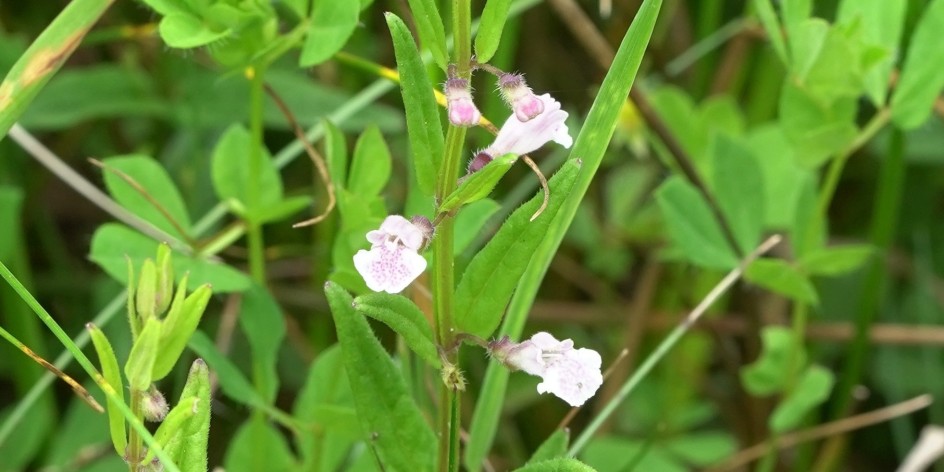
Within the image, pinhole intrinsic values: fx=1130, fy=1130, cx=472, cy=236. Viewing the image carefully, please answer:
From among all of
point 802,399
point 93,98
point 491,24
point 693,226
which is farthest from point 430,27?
point 93,98

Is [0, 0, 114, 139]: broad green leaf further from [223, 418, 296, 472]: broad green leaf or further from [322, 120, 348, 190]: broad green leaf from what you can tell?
[223, 418, 296, 472]: broad green leaf

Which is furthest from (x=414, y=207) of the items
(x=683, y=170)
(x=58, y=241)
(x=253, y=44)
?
(x=58, y=241)

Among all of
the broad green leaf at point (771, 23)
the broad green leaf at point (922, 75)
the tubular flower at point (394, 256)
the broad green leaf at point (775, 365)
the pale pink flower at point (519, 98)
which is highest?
the pale pink flower at point (519, 98)

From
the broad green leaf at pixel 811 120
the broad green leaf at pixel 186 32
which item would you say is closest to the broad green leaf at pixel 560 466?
the broad green leaf at pixel 186 32

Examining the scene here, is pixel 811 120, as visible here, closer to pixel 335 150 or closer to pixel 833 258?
pixel 833 258

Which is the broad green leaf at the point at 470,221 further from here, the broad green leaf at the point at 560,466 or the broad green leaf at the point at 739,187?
the broad green leaf at the point at 739,187

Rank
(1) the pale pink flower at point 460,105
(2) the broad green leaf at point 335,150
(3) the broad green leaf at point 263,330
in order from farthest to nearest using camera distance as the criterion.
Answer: (3) the broad green leaf at point 263,330 < (2) the broad green leaf at point 335,150 < (1) the pale pink flower at point 460,105
